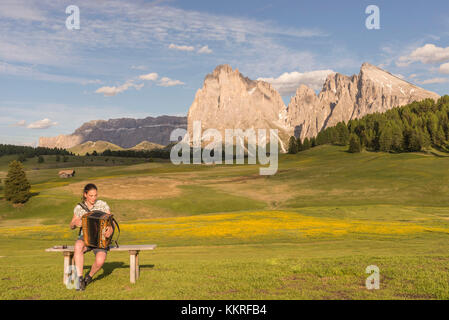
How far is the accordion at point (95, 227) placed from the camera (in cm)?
1224

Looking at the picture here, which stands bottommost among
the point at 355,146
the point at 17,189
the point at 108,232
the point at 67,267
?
the point at 17,189

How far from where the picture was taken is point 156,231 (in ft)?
127

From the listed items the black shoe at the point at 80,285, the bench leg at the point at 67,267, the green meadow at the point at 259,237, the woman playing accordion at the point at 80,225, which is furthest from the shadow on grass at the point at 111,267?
the black shoe at the point at 80,285

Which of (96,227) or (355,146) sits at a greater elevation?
(355,146)

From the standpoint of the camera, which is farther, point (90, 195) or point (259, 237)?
point (259, 237)

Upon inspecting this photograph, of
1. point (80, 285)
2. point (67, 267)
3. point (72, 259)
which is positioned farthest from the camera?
point (72, 259)

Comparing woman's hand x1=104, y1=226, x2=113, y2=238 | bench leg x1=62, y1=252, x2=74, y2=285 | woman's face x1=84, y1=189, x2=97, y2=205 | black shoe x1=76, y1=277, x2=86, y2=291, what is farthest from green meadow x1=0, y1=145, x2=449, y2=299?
woman's face x1=84, y1=189, x2=97, y2=205

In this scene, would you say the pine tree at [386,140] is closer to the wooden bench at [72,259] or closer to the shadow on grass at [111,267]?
the shadow on grass at [111,267]

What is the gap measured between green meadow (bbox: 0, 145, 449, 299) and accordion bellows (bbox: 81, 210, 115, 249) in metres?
1.51

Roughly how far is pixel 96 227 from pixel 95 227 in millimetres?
31

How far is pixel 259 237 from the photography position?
3300 cm

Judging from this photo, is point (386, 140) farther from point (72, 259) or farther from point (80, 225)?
point (80, 225)

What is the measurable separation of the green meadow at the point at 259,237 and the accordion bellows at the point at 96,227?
1514 millimetres

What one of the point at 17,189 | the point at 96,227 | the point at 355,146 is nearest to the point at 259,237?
the point at 96,227
